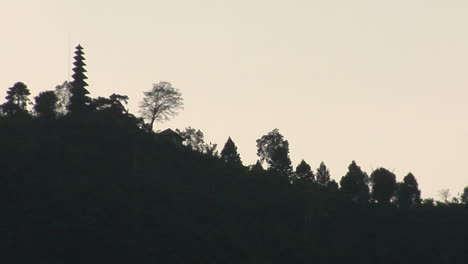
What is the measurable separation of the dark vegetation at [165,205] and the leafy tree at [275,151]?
1936 millimetres

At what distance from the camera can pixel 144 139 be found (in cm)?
10506

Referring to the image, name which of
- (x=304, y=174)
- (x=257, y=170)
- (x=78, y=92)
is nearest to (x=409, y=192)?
(x=304, y=174)

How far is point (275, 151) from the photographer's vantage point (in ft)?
405

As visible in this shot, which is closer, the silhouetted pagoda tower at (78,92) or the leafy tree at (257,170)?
the silhouetted pagoda tower at (78,92)

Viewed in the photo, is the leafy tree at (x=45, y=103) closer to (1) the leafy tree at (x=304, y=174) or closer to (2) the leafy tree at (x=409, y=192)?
(1) the leafy tree at (x=304, y=174)

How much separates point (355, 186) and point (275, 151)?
17534 mm

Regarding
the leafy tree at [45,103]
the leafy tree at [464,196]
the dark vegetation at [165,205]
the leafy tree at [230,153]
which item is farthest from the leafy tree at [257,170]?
the leafy tree at [464,196]

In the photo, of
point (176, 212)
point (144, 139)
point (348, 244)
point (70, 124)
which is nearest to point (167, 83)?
point (144, 139)

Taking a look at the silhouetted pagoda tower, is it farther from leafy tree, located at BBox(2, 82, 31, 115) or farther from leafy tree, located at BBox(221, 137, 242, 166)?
leafy tree, located at BBox(221, 137, 242, 166)

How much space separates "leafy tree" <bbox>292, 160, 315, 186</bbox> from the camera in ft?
396

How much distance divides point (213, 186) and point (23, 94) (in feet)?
124

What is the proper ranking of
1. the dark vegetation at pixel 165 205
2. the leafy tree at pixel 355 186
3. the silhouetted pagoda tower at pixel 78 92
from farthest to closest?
the leafy tree at pixel 355 186
the silhouetted pagoda tower at pixel 78 92
the dark vegetation at pixel 165 205

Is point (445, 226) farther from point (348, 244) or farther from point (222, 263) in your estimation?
point (222, 263)

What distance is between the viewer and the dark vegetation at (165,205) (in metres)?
73.3
